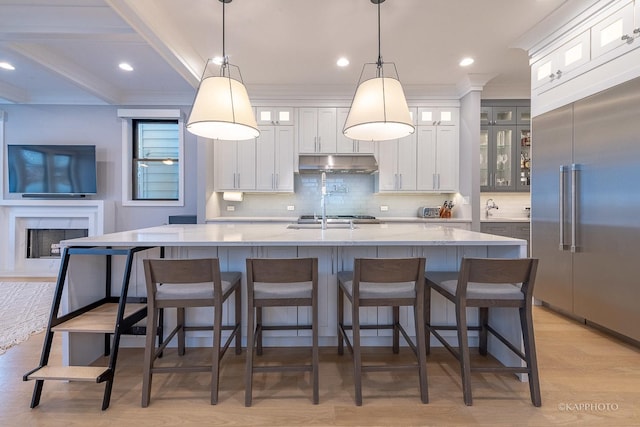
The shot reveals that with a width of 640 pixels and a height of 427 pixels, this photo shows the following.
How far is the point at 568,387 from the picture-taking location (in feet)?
6.12

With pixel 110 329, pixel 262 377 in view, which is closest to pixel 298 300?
pixel 262 377

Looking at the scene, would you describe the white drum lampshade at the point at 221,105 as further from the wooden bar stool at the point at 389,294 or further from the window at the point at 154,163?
the window at the point at 154,163

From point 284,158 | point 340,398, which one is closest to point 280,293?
point 340,398

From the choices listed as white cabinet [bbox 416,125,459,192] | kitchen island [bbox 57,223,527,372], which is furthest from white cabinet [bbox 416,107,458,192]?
kitchen island [bbox 57,223,527,372]

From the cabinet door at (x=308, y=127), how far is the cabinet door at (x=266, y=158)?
39 cm

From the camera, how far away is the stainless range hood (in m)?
4.31

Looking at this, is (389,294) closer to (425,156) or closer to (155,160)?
(425,156)

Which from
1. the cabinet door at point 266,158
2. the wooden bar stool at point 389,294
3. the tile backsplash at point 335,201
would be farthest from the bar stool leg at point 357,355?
the tile backsplash at point 335,201

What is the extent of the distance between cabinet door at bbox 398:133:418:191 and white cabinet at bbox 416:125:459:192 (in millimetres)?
91

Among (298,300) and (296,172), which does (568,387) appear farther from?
(296,172)

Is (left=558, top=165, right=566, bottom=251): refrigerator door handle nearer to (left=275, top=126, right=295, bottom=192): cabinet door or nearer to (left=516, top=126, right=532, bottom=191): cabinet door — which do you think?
(left=516, top=126, right=532, bottom=191): cabinet door

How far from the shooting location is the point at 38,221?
4680 mm

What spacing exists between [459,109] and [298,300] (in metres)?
3.98

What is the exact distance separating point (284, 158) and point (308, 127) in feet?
1.86
